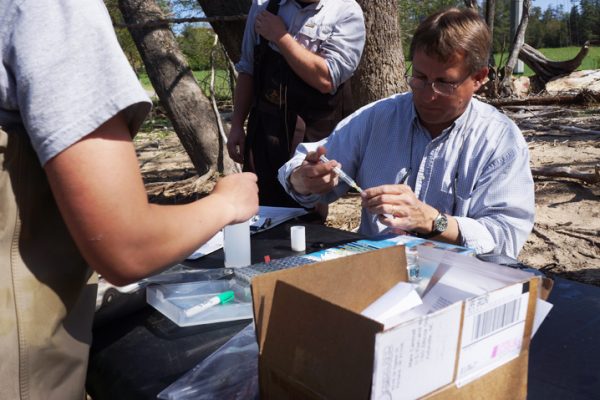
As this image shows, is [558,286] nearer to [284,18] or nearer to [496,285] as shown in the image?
[496,285]

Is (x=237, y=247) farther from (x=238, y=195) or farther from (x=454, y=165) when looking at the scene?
(x=454, y=165)

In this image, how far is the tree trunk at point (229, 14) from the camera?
3.88 metres

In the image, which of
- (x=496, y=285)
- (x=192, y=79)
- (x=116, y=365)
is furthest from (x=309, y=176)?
(x=192, y=79)

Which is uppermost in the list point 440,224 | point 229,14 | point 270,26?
point 229,14

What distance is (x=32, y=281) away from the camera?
0.85 m

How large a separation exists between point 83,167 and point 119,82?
0.13 m

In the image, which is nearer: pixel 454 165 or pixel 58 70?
pixel 58 70

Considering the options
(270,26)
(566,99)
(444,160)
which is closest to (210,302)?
(444,160)

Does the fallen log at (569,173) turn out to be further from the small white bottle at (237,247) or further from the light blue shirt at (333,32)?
the small white bottle at (237,247)

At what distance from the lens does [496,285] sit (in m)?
0.82

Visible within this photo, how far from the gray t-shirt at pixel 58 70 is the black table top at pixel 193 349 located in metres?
0.52

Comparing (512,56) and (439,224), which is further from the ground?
(512,56)

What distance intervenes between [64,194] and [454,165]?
1518mm

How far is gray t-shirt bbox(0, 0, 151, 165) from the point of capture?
722 millimetres
